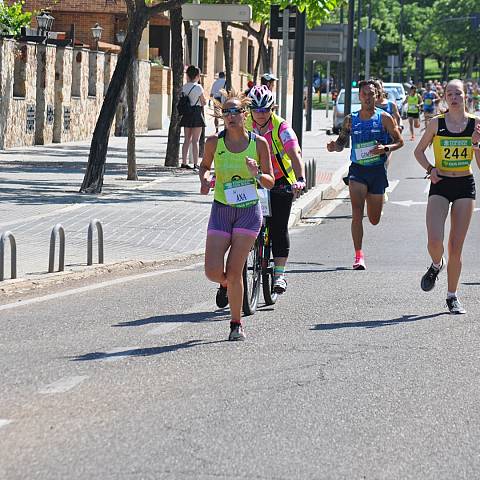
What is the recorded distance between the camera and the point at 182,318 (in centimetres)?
1088

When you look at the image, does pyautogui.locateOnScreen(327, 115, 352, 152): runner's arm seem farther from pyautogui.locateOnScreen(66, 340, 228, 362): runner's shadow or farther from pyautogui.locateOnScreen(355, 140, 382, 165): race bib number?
pyautogui.locateOnScreen(66, 340, 228, 362): runner's shadow

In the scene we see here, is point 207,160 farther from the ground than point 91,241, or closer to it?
farther from the ground

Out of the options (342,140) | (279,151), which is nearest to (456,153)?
(279,151)

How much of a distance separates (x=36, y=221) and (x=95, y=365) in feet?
28.6

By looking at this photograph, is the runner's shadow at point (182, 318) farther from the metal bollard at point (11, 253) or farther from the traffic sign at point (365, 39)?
the traffic sign at point (365, 39)

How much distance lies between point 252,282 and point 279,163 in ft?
3.58

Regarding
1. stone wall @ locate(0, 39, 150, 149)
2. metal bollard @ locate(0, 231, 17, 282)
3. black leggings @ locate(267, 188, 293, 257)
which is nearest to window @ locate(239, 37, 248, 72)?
stone wall @ locate(0, 39, 150, 149)

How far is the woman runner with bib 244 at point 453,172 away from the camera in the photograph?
1147 centimetres

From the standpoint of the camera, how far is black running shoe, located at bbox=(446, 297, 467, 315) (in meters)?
11.3

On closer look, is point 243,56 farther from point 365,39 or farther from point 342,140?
point 342,140

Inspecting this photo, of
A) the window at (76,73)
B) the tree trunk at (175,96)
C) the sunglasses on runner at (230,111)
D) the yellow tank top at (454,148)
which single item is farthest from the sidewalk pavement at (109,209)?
the window at (76,73)

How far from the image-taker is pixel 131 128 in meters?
24.6

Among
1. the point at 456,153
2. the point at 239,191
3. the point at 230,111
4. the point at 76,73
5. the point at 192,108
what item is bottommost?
the point at 239,191

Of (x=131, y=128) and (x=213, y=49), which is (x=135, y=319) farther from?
(x=213, y=49)
